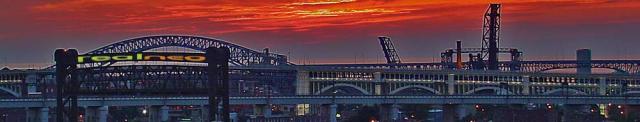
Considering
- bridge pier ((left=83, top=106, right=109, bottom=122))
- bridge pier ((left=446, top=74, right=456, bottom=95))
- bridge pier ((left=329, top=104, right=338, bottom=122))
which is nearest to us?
bridge pier ((left=83, top=106, right=109, bottom=122))

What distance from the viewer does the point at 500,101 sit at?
86.2 m

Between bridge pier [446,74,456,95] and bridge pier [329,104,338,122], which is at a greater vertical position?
bridge pier [446,74,456,95]

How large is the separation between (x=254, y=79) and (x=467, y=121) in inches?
2245

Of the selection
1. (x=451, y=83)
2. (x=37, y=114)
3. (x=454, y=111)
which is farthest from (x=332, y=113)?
(x=451, y=83)

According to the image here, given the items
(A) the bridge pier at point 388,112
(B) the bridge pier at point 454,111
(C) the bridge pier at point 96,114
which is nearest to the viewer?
(C) the bridge pier at point 96,114

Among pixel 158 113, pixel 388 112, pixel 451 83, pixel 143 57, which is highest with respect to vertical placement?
pixel 143 57

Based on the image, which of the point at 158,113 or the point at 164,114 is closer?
the point at 164,114

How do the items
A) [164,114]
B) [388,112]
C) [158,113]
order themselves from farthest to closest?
[388,112] < [158,113] < [164,114]

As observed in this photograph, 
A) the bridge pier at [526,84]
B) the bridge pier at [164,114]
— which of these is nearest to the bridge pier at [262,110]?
the bridge pier at [164,114]

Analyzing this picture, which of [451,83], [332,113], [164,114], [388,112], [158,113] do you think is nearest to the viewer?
[164,114]

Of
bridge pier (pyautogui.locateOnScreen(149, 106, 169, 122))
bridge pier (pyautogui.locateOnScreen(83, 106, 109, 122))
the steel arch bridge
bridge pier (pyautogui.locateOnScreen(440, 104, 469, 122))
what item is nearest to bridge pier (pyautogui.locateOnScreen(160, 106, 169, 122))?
bridge pier (pyautogui.locateOnScreen(149, 106, 169, 122))

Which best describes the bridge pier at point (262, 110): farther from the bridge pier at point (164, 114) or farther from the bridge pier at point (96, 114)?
the bridge pier at point (96, 114)

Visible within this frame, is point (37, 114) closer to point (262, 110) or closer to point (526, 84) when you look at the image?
point (262, 110)

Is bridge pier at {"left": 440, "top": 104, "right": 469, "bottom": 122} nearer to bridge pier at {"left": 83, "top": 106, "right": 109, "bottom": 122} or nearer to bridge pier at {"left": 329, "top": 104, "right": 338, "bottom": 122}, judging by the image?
bridge pier at {"left": 329, "top": 104, "right": 338, "bottom": 122}
